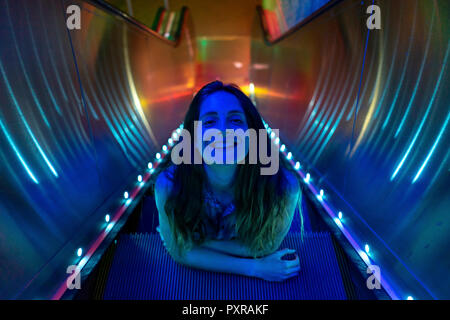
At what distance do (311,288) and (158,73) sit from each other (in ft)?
14.5

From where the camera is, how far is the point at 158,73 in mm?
5340

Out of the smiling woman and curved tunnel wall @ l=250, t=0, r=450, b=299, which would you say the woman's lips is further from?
curved tunnel wall @ l=250, t=0, r=450, b=299

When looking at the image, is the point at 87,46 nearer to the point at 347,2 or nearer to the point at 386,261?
the point at 347,2

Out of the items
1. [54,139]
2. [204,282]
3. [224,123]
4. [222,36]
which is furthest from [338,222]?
[222,36]

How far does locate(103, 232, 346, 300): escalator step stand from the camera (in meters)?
1.92

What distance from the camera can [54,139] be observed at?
80.7 inches

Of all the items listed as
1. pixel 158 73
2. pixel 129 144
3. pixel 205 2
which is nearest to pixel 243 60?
pixel 205 2

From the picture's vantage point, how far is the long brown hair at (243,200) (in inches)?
80.1

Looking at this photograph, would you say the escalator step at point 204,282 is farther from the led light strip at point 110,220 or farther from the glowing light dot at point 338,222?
the glowing light dot at point 338,222

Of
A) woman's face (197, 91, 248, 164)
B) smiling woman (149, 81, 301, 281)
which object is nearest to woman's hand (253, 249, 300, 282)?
smiling woman (149, 81, 301, 281)

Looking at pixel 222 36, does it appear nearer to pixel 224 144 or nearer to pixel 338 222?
pixel 338 222

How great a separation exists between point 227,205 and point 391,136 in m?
1.20

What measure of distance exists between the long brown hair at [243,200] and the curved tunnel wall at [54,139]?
70 cm

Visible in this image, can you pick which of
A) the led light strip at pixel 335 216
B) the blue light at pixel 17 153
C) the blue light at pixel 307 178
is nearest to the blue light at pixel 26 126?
the blue light at pixel 17 153
